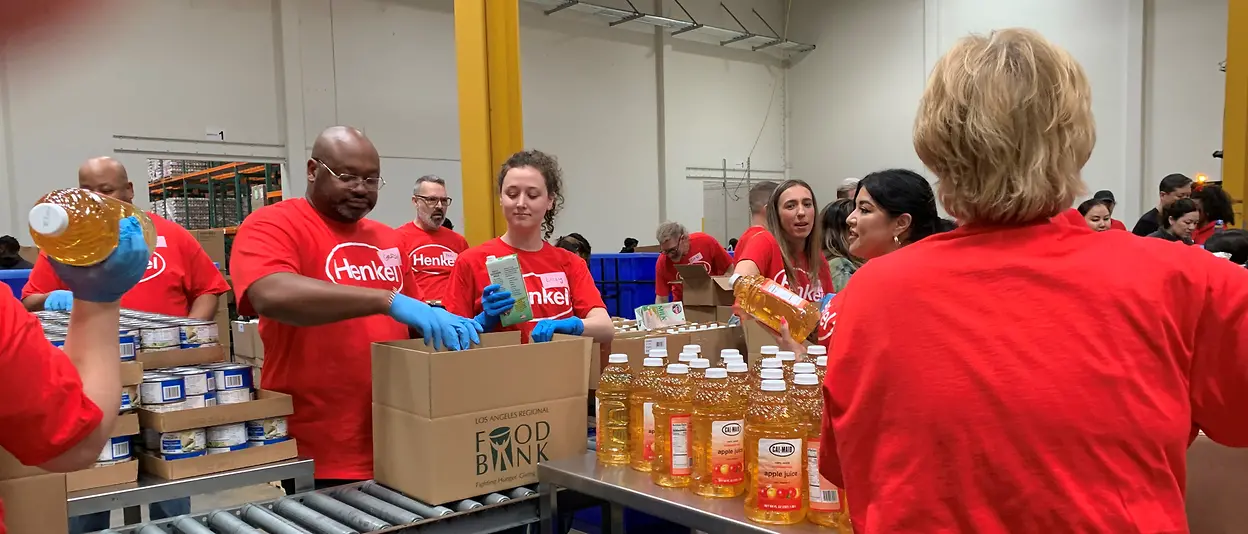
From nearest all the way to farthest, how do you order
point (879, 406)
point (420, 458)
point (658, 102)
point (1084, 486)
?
1. point (1084, 486)
2. point (879, 406)
3. point (420, 458)
4. point (658, 102)

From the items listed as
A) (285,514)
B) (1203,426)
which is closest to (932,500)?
(1203,426)

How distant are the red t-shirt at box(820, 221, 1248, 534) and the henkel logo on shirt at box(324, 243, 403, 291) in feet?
4.82

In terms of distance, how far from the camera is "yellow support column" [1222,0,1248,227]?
521cm

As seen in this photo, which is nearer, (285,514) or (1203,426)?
(1203,426)

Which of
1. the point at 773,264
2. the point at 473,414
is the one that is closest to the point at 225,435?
the point at 473,414

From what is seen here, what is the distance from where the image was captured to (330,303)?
1886 mm

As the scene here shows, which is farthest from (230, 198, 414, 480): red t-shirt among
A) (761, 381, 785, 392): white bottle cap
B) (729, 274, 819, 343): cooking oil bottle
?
(729, 274, 819, 343): cooking oil bottle

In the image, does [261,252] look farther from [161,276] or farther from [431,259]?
[431,259]

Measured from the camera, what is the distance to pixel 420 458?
1729 millimetres

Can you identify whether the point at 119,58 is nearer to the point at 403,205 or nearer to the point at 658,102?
the point at 403,205

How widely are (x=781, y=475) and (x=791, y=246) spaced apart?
6.29 feet

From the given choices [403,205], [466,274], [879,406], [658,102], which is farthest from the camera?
[658,102]

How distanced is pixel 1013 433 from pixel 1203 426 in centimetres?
26

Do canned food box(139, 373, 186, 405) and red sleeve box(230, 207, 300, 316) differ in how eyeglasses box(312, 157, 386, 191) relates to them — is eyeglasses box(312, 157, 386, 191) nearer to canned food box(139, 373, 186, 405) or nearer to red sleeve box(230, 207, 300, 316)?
red sleeve box(230, 207, 300, 316)
